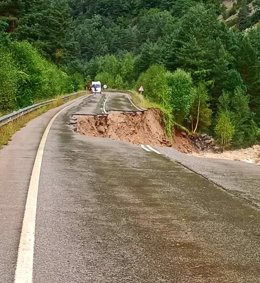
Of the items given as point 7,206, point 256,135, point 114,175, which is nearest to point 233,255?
point 7,206

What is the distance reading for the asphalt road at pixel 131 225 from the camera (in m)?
4.50

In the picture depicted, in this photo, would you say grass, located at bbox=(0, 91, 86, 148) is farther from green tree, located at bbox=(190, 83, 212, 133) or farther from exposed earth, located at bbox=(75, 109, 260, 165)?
green tree, located at bbox=(190, 83, 212, 133)

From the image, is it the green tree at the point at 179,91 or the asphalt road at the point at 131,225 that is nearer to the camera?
the asphalt road at the point at 131,225

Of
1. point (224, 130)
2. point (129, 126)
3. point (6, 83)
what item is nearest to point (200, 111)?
point (224, 130)

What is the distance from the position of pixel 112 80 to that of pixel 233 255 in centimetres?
14308

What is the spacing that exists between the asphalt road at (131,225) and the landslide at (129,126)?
590 inches

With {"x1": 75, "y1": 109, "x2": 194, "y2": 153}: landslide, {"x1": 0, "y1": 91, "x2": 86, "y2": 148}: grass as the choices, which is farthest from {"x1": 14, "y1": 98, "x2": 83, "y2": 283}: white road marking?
{"x1": 75, "y1": 109, "x2": 194, "y2": 153}: landslide

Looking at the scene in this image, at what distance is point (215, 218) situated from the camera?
6496mm

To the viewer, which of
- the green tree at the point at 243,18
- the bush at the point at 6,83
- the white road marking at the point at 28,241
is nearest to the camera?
the white road marking at the point at 28,241

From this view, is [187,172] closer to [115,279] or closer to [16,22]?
[115,279]

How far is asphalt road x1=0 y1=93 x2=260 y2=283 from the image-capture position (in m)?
4.50

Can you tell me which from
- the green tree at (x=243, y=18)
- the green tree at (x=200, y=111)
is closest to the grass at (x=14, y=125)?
the green tree at (x=200, y=111)

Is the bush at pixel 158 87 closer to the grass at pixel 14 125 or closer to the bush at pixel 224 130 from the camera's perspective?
the bush at pixel 224 130

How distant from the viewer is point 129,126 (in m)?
31.7
